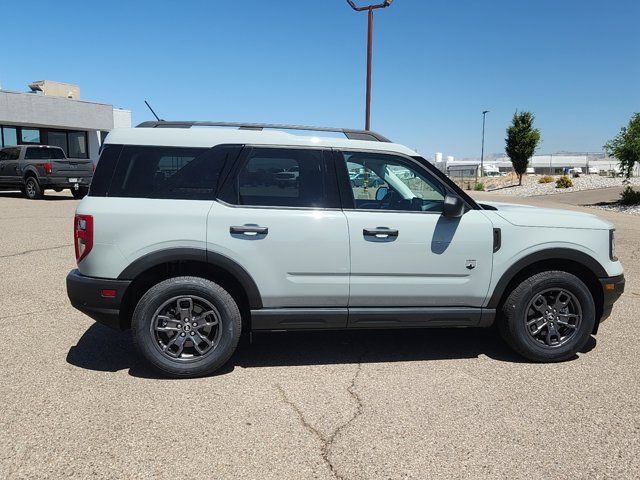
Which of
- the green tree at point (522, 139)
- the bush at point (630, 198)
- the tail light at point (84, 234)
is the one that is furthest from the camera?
the green tree at point (522, 139)

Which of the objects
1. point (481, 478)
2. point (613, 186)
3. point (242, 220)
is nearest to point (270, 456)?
point (481, 478)

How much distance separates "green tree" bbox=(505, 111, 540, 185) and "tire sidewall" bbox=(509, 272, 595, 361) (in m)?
39.2

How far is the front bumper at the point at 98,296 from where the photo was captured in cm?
388

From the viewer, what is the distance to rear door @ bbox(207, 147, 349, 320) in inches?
155

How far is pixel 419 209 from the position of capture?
4242 millimetres

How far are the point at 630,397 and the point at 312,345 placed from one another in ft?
8.07

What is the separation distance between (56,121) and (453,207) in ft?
103

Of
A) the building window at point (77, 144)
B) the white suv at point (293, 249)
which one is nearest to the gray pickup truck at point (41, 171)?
the building window at point (77, 144)

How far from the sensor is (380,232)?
4020mm

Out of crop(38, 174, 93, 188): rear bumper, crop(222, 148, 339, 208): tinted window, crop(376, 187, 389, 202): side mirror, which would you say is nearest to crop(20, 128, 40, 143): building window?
crop(38, 174, 93, 188): rear bumper

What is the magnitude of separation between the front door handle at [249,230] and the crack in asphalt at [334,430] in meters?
1.11

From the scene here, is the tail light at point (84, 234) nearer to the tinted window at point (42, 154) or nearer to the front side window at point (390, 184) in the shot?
the front side window at point (390, 184)

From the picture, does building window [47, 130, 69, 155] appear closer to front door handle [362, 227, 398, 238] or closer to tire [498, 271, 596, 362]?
front door handle [362, 227, 398, 238]

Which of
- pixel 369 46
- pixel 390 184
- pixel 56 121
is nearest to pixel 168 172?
pixel 390 184
